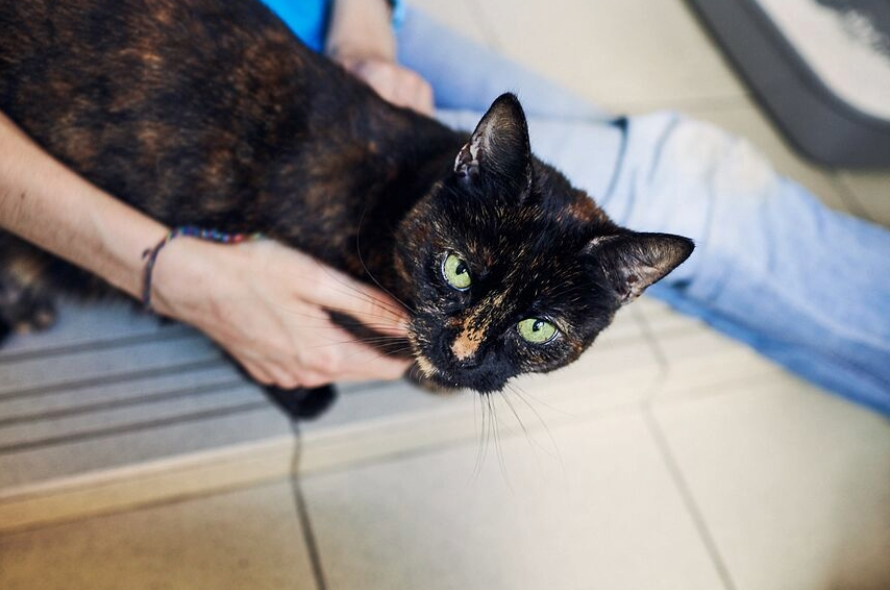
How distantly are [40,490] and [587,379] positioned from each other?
2.96ft

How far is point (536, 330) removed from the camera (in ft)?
2.97

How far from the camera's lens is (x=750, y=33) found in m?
1.85

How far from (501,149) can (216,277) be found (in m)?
0.40

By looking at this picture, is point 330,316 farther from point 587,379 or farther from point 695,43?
point 695,43

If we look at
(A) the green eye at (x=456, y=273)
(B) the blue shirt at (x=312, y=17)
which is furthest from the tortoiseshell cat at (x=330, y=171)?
(B) the blue shirt at (x=312, y=17)

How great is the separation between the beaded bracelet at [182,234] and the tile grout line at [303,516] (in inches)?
13.7

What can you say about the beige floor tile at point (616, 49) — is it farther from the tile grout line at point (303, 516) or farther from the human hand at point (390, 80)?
the tile grout line at point (303, 516)

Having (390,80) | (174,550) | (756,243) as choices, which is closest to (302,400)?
(174,550)

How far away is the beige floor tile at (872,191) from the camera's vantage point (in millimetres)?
1765

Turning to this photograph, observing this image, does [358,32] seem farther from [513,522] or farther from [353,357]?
[513,522]

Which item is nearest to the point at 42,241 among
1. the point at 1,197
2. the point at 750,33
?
the point at 1,197

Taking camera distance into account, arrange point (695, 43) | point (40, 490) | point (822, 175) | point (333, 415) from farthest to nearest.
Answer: point (695, 43) < point (822, 175) < point (333, 415) < point (40, 490)

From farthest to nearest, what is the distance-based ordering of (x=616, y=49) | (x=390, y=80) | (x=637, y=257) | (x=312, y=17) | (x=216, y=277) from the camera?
(x=616, y=49) < (x=312, y=17) < (x=390, y=80) < (x=216, y=277) < (x=637, y=257)

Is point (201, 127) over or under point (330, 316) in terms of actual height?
over
